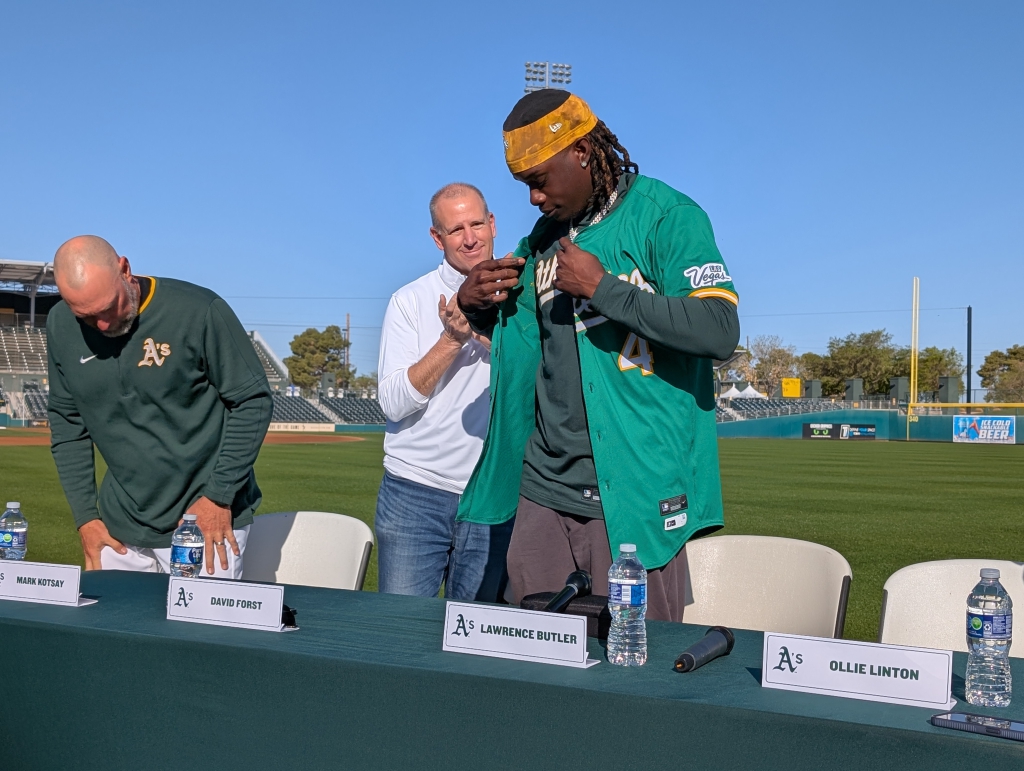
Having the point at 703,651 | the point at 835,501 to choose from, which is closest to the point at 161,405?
the point at 703,651

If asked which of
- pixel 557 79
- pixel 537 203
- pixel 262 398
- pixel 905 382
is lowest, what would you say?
pixel 262 398

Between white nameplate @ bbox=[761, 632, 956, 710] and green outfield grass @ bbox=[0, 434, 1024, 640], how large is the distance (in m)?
4.62

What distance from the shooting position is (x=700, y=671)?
66.4 inches

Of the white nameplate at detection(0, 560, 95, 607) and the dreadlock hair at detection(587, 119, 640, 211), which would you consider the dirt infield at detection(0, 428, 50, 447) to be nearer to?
the white nameplate at detection(0, 560, 95, 607)

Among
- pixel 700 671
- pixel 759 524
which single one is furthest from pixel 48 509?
pixel 700 671

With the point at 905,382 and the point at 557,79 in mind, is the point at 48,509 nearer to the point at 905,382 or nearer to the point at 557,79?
the point at 557,79

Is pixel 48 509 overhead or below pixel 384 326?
below

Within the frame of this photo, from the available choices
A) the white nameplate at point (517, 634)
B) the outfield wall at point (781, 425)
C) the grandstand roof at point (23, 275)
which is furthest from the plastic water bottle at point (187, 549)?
the grandstand roof at point (23, 275)

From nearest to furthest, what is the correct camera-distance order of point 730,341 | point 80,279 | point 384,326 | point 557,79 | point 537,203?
point 730,341, point 537,203, point 80,279, point 384,326, point 557,79

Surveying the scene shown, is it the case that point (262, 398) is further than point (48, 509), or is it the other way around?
point (48, 509)

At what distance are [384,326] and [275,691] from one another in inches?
84.2

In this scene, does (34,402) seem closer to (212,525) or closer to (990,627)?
(212,525)

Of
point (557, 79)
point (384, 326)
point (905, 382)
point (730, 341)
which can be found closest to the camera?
point (730, 341)

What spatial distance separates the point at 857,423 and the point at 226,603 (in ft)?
149
